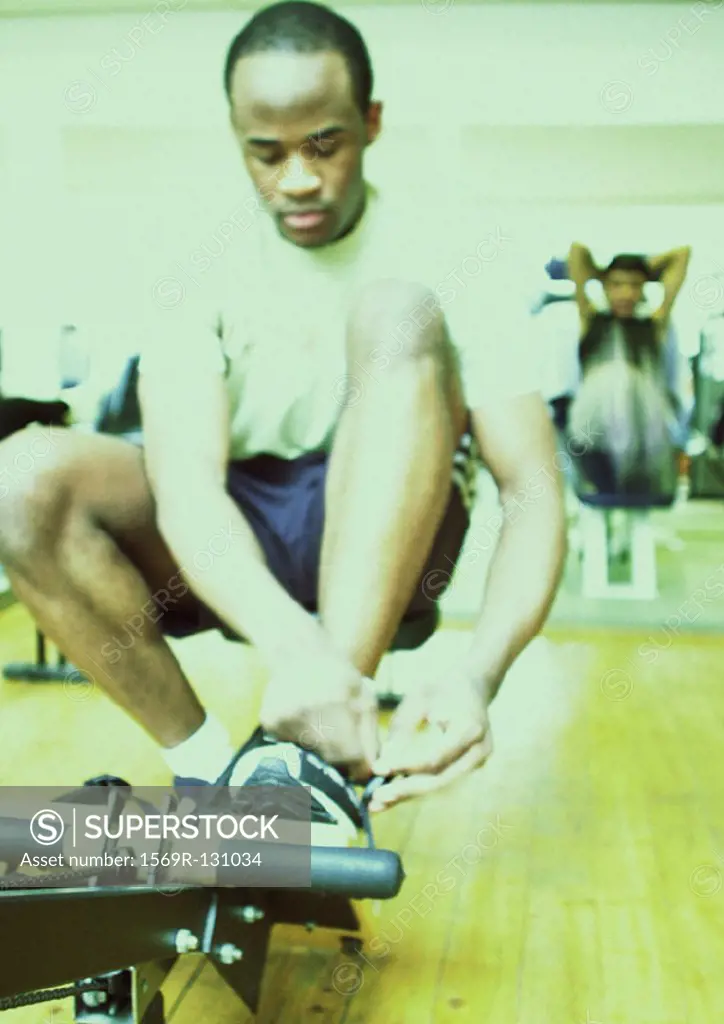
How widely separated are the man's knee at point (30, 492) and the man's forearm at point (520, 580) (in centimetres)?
31

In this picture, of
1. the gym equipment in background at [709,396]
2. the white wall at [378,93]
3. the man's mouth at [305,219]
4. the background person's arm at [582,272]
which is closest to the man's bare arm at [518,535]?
the man's mouth at [305,219]

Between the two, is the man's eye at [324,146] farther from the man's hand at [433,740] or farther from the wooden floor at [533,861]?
the wooden floor at [533,861]

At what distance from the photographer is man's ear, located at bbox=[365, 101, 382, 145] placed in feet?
2.89

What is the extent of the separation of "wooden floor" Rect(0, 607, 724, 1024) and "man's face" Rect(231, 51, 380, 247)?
58 centimetres

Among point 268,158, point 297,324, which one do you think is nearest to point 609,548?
point 297,324

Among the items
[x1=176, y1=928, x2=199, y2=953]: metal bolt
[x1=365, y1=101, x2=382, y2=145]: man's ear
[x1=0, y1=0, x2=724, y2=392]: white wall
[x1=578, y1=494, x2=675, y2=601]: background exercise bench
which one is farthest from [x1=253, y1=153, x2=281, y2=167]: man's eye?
[x1=578, y1=494, x2=675, y2=601]: background exercise bench

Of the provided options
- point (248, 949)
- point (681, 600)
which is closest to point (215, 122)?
point (248, 949)

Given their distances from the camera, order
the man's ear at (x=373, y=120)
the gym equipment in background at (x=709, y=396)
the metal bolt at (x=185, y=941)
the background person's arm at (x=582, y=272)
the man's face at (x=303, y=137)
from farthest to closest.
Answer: the gym equipment in background at (x=709, y=396)
the background person's arm at (x=582, y=272)
the man's ear at (x=373, y=120)
the man's face at (x=303, y=137)
the metal bolt at (x=185, y=941)

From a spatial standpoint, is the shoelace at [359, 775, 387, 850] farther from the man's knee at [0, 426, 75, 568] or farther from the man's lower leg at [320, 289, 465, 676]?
the man's knee at [0, 426, 75, 568]

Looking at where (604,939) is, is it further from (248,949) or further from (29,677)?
(29,677)

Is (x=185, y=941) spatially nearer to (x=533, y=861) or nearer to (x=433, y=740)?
(x=433, y=740)

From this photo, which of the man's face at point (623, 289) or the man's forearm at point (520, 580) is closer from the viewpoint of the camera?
the man's forearm at point (520, 580)

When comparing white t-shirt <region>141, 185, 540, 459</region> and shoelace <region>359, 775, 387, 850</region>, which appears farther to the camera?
white t-shirt <region>141, 185, 540, 459</region>

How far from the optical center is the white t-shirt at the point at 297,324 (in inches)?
33.0
